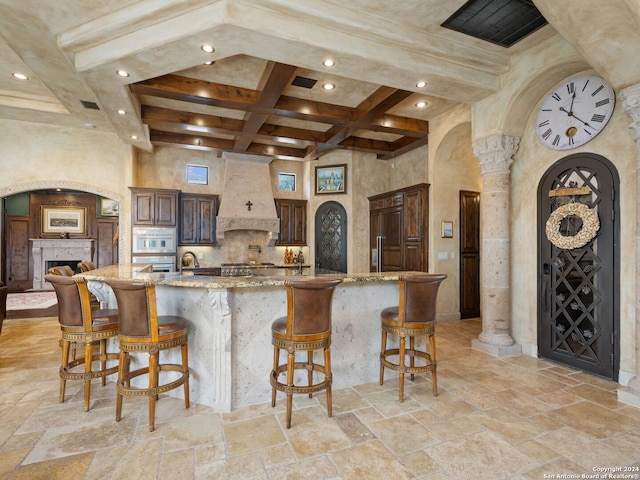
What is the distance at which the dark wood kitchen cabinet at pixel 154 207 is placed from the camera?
6.45 m

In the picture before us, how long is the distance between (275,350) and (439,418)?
1.43 metres

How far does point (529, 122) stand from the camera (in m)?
4.07

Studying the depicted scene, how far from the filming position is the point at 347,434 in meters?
2.35

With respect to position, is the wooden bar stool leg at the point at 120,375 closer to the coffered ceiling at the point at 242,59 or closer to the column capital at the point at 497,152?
the coffered ceiling at the point at 242,59

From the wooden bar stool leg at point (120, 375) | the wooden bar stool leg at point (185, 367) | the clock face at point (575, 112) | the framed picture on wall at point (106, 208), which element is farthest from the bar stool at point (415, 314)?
the framed picture on wall at point (106, 208)

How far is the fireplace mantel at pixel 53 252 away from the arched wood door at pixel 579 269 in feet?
38.3

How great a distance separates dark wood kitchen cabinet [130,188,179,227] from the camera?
6453mm

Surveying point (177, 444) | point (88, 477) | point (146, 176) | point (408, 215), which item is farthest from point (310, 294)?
point (146, 176)

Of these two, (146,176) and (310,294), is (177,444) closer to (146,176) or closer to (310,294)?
(310,294)

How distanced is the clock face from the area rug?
9598mm

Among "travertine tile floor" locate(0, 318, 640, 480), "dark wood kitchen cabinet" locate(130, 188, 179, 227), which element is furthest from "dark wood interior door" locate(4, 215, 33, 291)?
"travertine tile floor" locate(0, 318, 640, 480)

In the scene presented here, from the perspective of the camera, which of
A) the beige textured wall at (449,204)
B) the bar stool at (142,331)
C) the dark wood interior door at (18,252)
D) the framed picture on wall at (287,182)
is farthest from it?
the dark wood interior door at (18,252)

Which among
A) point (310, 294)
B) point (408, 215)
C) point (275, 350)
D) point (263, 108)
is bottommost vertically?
point (275, 350)

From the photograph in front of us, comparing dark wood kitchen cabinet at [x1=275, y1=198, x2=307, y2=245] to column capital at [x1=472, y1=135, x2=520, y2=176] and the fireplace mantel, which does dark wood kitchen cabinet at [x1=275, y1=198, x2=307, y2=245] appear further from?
the fireplace mantel
